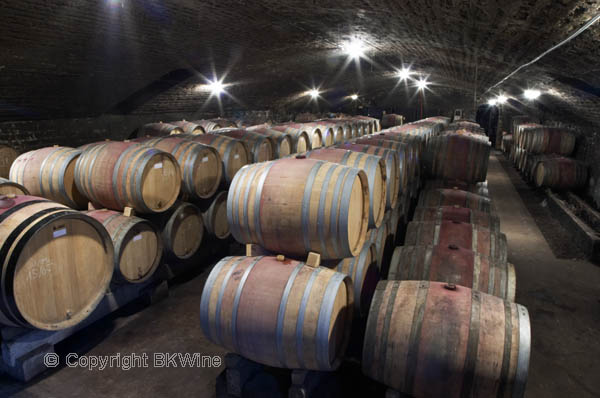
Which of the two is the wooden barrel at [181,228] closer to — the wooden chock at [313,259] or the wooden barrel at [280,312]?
the wooden barrel at [280,312]

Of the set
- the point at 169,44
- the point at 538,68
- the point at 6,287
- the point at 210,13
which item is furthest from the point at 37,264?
the point at 538,68

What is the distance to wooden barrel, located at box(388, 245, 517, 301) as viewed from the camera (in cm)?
311

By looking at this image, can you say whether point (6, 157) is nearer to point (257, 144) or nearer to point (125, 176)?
point (125, 176)

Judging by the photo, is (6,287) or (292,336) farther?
(6,287)

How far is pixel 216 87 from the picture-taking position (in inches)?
471

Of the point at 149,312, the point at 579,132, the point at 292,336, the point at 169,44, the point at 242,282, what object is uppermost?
the point at 169,44

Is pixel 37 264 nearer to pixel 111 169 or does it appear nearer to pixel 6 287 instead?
pixel 6 287

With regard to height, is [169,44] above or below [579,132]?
above

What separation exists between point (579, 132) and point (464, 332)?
1003cm

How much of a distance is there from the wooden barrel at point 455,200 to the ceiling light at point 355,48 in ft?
16.3

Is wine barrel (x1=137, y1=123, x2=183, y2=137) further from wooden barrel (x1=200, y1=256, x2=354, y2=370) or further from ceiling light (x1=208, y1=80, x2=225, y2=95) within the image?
wooden barrel (x1=200, y1=256, x2=354, y2=370)

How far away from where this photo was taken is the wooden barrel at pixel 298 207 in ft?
8.60

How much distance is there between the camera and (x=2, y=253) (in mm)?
2734

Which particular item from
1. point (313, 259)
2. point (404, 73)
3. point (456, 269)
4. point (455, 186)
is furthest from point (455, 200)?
point (404, 73)
